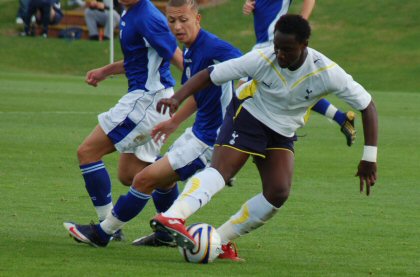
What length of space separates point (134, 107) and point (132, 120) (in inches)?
4.9

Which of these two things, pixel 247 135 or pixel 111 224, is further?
pixel 111 224

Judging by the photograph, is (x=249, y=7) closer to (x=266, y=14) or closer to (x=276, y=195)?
(x=266, y=14)

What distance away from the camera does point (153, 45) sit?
400 inches

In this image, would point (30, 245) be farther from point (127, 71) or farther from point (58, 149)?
point (58, 149)

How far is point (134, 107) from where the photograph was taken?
33.4 ft

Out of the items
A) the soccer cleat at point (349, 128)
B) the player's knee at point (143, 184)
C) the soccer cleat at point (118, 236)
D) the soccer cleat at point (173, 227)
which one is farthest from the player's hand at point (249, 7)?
the soccer cleat at point (173, 227)

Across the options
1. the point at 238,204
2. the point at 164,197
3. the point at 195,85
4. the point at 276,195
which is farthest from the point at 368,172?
the point at 238,204

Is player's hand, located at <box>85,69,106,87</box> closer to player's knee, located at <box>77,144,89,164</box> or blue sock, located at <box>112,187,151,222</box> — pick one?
player's knee, located at <box>77,144,89,164</box>

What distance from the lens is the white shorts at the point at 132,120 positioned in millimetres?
10094

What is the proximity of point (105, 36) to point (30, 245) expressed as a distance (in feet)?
111

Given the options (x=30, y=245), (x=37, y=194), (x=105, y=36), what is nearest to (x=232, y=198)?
(x=37, y=194)

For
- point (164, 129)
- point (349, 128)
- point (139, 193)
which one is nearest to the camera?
point (164, 129)

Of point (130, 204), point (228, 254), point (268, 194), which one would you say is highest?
point (268, 194)

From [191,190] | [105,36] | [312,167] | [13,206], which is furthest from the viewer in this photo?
[105,36]
